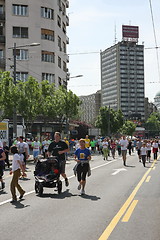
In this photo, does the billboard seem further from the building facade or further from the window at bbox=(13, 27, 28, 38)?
the window at bbox=(13, 27, 28, 38)

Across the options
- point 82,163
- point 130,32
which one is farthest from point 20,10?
point 130,32

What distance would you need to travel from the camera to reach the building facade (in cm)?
19125

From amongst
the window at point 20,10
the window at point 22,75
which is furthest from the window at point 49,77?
the window at point 20,10

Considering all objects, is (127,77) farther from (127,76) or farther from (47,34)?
(47,34)

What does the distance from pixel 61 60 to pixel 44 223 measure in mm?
53757

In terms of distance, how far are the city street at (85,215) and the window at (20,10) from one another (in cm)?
4540

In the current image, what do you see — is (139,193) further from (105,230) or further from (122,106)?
(122,106)

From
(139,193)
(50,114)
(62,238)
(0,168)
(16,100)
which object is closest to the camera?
(62,238)

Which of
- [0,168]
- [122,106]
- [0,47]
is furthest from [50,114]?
[122,106]

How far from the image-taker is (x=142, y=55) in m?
195

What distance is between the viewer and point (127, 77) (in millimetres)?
193625

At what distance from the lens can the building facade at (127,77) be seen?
627 ft

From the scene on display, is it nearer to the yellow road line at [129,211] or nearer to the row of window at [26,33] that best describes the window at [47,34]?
the row of window at [26,33]

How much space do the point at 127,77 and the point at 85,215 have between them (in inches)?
7410
